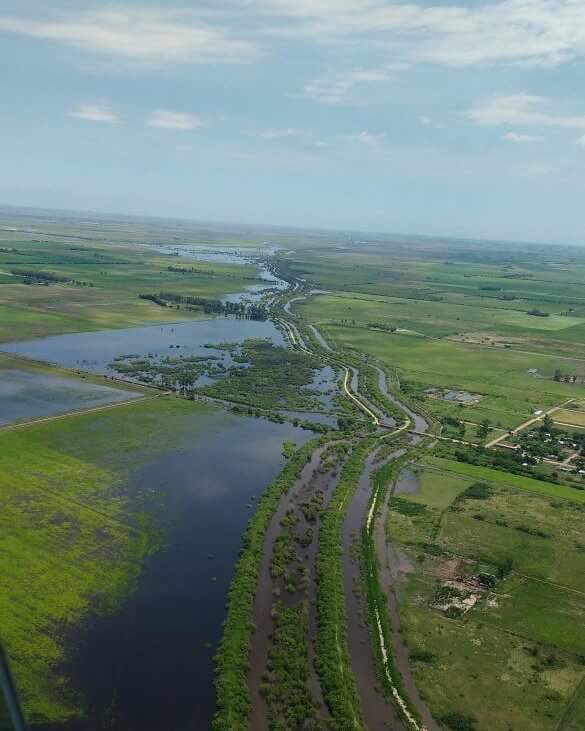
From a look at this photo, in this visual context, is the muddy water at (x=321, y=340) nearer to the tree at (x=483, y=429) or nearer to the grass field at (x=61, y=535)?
the tree at (x=483, y=429)

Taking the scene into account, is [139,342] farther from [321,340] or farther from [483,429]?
[483,429]

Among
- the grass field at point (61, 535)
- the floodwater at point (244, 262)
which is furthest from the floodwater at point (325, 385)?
the floodwater at point (244, 262)

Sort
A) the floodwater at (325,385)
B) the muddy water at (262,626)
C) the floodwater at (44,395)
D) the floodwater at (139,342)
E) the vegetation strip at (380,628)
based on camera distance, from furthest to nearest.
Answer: the floodwater at (139,342) < the floodwater at (325,385) < the floodwater at (44,395) < the vegetation strip at (380,628) < the muddy water at (262,626)

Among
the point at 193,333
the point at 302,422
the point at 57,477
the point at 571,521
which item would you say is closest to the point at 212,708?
the point at 57,477

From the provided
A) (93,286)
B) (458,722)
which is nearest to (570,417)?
(458,722)

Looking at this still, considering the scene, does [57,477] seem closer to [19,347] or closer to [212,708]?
[212,708]

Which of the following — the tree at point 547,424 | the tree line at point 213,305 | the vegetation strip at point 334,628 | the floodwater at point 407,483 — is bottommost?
the vegetation strip at point 334,628
